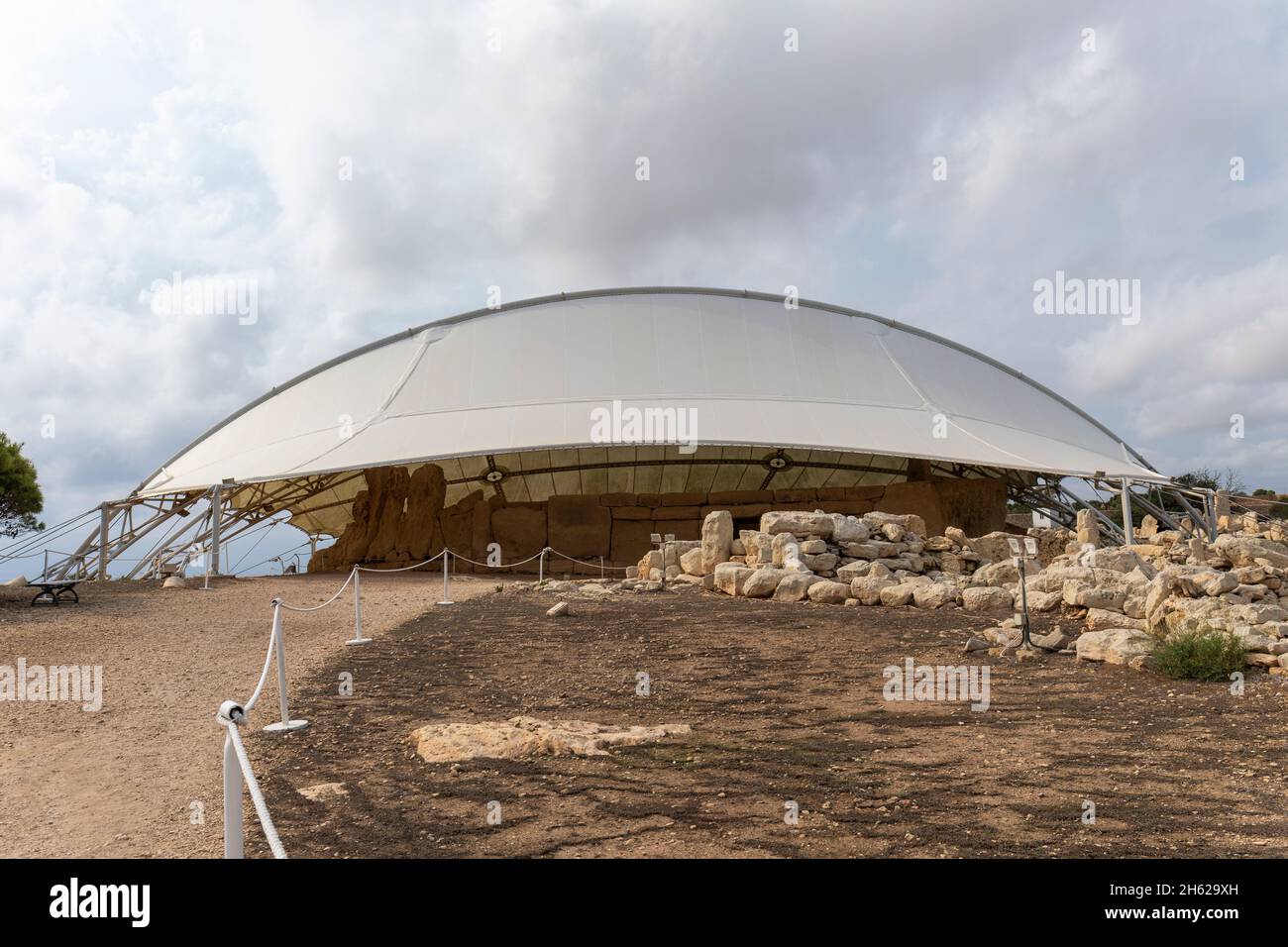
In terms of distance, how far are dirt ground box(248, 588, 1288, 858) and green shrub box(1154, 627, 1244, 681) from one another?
0.22m

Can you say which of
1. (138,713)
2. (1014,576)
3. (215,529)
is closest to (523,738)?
(138,713)

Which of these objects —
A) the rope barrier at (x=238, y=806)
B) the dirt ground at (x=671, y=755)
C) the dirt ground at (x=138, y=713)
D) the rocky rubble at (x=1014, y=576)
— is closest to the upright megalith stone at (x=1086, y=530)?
the rocky rubble at (x=1014, y=576)

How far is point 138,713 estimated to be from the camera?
313 inches

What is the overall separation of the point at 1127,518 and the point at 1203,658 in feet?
46.4

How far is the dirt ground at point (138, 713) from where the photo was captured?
17.1ft

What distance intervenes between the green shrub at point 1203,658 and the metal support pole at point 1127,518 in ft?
42.0

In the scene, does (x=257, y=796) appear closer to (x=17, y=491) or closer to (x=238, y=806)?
(x=238, y=806)

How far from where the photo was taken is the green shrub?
8.43 metres

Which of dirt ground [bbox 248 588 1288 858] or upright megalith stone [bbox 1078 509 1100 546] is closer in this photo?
dirt ground [bbox 248 588 1288 858]

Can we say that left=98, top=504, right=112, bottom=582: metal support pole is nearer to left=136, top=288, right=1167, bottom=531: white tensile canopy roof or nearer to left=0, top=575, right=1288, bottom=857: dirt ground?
left=136, top=288, right=1167, bottom=531: white tensile canopy roof

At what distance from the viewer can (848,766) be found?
599cm

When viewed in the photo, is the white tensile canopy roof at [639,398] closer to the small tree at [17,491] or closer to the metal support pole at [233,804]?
the small tree at [17,491]

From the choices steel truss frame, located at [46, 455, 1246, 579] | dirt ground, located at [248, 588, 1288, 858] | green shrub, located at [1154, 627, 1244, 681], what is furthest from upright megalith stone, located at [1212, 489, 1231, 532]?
dirt ground, located at [248, 588, 1288, 858]

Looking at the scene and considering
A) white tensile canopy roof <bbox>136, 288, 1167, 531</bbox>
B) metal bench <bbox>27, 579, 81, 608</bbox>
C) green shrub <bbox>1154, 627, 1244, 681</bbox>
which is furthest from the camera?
white tensile canopy roof <bbox>136, 288, 1167, 531</bbox>
